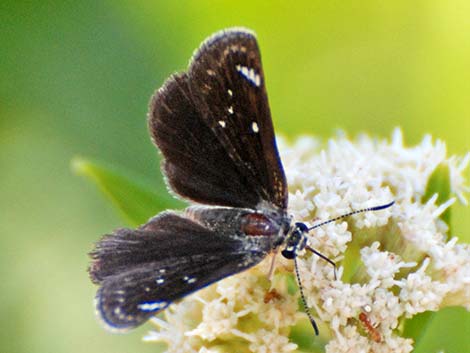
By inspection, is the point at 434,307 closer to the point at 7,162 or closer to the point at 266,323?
the point at 266,323

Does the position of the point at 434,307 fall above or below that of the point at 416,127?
below

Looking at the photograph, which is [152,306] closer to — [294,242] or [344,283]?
[294,242]

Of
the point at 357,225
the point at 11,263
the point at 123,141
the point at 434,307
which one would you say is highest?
the point at 123,141

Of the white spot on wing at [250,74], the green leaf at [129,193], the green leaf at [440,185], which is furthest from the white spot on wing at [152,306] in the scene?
the green leaf at [440,185]

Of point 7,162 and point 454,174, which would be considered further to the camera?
point 7,162

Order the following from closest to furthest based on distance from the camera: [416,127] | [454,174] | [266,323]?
[266,323] → [454,174] → [416,127]

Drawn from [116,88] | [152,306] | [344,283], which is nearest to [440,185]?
[344,283]

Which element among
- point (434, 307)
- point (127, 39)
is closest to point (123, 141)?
point (127, 39)

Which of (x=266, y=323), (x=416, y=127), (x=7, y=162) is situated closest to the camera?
(x=266, y=323)
